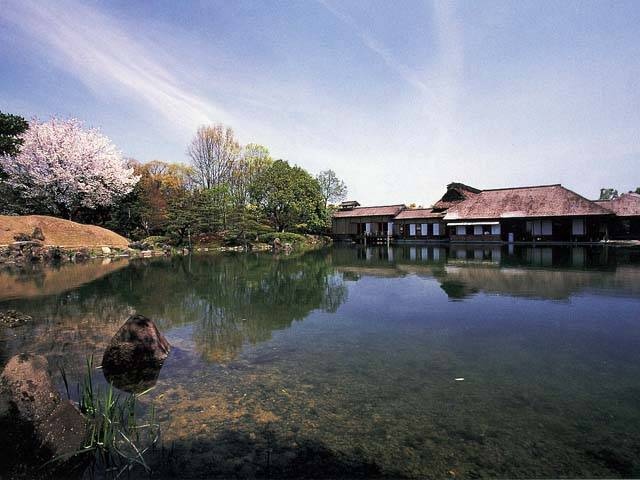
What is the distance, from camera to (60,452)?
9.93 feet

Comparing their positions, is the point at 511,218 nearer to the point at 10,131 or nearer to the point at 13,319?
the point at 13,319

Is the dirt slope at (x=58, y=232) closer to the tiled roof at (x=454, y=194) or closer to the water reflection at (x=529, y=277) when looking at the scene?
the water reflection at (x=529, y=277)

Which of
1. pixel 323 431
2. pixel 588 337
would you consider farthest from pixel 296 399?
pixel 588 337

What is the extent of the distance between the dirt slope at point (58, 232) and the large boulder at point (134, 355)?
23.0m

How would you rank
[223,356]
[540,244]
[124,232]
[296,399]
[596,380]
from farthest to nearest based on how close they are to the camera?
[124,232] < [540,244] < [223,356] < [596,380] < [296,399]

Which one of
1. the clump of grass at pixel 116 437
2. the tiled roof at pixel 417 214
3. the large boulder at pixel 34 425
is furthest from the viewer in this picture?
the tiled roof at pixel 417 214

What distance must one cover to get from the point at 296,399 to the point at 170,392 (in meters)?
1.53

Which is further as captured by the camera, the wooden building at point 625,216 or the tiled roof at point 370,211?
the tiled roof at point 370,211

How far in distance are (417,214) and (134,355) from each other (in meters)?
35.7

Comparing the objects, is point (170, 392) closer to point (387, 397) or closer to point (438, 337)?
point (387, 397)

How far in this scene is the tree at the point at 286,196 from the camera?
3619 centimetres

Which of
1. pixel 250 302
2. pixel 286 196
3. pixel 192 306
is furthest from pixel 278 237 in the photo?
pixel 192 306

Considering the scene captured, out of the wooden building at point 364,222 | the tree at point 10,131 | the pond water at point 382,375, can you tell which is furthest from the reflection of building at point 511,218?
the tree at point 10,131

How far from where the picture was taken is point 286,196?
35.8 meters
